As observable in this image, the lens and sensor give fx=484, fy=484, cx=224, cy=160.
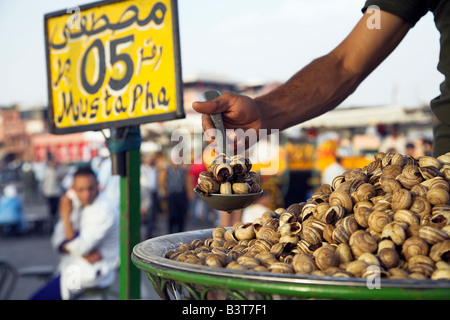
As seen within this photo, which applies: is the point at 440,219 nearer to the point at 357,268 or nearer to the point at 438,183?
the point at 438,183

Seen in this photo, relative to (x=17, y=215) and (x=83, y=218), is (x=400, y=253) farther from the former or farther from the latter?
(x=17, y=215)

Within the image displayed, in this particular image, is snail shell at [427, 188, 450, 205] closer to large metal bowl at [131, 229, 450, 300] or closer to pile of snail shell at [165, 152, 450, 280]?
pile of snail shell at [165, 152, 450, 280]

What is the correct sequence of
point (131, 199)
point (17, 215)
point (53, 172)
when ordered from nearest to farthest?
point (131, 199)
point (17, 215)
point (53, 172)

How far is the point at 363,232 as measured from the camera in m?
1.14

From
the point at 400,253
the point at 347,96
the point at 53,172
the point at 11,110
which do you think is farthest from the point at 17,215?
the point at 11,110

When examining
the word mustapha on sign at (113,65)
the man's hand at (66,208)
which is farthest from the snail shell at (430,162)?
the man's hand at (66,208)

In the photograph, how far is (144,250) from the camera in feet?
4.32

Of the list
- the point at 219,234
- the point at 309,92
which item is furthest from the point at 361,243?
the point at 309,92

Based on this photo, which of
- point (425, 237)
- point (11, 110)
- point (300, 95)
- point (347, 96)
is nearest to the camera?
point (425, 237)

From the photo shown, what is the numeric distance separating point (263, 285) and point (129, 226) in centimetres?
132

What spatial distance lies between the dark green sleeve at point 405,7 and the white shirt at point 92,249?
298 cm

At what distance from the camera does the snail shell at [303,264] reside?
1.08 meters

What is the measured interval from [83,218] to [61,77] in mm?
2150

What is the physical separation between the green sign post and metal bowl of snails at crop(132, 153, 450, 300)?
0.78m
